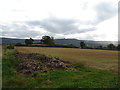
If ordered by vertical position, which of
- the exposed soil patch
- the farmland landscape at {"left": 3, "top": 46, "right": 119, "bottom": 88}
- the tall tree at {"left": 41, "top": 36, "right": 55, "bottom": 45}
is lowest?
the farmland landscape at {"left": 3, "top": 46, "right": 119, "bottom": 88}

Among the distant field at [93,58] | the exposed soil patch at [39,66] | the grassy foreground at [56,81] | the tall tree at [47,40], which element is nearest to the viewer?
the grassy foreground at [56,81]

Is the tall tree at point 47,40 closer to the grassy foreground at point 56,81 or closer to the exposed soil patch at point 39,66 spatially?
the exposed soil patch at point 39,66

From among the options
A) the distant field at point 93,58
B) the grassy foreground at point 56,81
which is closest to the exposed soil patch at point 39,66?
the grassy foreground at point 56,81

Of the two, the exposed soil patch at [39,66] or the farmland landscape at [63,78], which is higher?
the exposed soil patch at [39,66]

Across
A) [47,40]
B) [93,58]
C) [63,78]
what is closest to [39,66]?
[63,78]

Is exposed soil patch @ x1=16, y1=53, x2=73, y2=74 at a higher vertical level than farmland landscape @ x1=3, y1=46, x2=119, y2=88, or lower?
higher

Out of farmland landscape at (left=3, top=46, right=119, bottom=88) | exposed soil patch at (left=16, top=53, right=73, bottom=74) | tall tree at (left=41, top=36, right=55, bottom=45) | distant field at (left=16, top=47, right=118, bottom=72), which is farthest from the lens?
tall tree at (left=41, top=36, right=55, bottom=45)

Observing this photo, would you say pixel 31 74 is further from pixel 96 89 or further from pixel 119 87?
pixel 119 87

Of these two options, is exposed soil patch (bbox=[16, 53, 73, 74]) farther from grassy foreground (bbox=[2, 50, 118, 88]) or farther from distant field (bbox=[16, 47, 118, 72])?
distant field (bbox=[16, 47, 118, 72])

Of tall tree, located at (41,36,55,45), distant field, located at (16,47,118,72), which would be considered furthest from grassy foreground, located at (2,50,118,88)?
tall tree, located at (41,36,55,45)

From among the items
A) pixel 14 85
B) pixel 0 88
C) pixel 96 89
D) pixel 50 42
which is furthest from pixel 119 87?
pixel 50 42

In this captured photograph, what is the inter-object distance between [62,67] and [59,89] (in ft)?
21.2

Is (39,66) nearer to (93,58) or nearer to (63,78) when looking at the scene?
(63,78)

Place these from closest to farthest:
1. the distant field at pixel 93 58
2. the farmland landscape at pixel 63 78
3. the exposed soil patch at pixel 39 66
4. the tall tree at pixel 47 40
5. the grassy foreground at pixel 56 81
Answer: the grassy foreground at pixel 56 81, the farmland landscape at pixel 63 78, the exposed soil patch at pixel 39 66, the distant field at pixel 93 58, the tall tree at pixel 47 40
